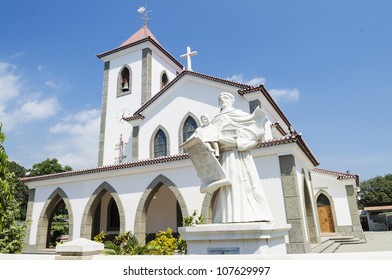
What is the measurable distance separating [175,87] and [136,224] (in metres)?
8.09

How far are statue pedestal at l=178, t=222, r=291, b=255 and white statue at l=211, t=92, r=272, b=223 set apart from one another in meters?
0.34

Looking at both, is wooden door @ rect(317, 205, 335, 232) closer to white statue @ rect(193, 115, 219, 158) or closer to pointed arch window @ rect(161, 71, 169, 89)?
pointed arch window @ rect(161, 71, 169, 89)

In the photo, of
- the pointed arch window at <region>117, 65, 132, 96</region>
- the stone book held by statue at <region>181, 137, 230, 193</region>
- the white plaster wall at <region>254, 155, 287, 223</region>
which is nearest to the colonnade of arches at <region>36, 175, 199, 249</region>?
the white plaster wall at <region>254, 155, 287, 223</region>

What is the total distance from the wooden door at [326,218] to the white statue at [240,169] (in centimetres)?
1712

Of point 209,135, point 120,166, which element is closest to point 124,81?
point 120,166

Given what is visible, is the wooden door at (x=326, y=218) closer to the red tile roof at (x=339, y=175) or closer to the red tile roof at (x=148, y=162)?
the red tile roof at (x=339, y=175)

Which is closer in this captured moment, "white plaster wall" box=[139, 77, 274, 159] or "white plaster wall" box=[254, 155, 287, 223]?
"white plaster wall" box=[254, 155, 287, 223]

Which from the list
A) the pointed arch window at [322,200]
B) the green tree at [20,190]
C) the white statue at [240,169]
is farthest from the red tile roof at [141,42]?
the green tree at [20,190]

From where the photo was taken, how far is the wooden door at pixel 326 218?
802 inches

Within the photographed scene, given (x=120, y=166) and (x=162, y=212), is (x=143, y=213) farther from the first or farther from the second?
(x=162, y=212)

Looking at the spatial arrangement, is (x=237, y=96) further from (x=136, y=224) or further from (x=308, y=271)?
(x=308, y=271)

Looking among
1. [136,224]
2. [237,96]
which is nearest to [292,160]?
[237,96]

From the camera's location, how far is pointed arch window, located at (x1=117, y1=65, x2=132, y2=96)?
21842 mm

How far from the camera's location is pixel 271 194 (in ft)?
37.5
